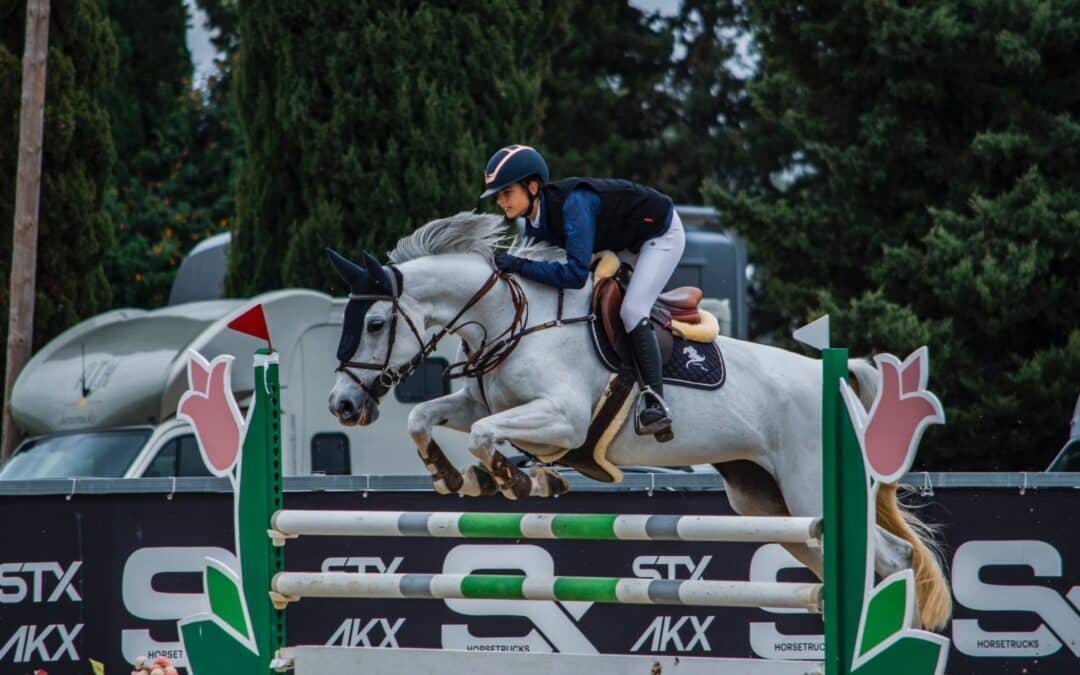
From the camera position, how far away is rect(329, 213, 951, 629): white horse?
479 centimetres

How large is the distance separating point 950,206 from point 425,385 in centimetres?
487

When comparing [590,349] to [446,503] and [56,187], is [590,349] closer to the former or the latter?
[446,503]

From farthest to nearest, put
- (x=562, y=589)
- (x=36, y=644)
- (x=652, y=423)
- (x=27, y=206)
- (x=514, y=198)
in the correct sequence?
(x=27, y=206) < (x=36, y=644) < (x=514, y=198) < (x=652, y=423) < (x=562, y=589)

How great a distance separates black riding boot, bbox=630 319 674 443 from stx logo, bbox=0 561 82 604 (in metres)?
2.90

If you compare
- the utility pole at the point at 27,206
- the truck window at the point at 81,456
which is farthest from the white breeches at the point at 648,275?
the utility pole at the point at 27,206

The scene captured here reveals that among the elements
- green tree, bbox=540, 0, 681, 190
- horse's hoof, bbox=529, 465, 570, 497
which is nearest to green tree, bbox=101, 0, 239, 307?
green tree, bbox=540, 0, 681, 190

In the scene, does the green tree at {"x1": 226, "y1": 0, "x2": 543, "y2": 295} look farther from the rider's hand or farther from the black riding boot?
the black riding boot

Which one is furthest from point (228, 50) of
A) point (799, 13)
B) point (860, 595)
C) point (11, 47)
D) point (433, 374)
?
point (860, 595)

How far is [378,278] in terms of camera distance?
4906 millimetres

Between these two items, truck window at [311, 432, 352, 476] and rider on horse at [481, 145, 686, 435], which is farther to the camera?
truck window at [311, 432, 352, 476]

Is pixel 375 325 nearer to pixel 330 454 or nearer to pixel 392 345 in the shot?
pixel 392 345

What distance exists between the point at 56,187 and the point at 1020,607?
917 cm

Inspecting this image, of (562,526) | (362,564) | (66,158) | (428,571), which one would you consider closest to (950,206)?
(428,571)

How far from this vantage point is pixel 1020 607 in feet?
20.4
